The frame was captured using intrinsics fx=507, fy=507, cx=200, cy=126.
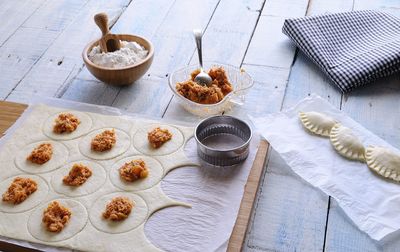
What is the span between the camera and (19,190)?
124cm

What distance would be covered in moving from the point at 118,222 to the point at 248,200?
313 millimetres

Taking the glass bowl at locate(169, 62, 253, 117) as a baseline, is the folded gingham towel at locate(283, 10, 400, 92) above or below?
below

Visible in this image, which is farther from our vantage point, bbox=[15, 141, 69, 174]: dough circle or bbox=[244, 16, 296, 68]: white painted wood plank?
bbox=[244, 16, 296, 68]: white painted wood plank

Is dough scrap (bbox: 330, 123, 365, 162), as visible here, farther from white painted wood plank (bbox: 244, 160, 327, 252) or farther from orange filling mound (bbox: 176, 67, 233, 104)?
orange filling mound (bbox: 176, 67, 233, 104)

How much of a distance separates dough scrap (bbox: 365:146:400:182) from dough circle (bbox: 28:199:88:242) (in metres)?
0.72

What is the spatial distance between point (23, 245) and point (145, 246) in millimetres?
275

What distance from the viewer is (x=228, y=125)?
138 centimetres

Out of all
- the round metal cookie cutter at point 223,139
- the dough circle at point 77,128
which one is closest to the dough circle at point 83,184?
the dough circle at point 77,128

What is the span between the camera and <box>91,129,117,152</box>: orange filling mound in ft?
4.48

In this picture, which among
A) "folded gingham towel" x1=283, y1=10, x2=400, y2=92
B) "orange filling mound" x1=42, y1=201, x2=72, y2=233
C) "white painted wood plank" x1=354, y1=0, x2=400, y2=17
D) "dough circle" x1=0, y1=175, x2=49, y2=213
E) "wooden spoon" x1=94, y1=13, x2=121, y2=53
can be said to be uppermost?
"wooden spoon" x1=94, y1=13, x2=121, y2=53

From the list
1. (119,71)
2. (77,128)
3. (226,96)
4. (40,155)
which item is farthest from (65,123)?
(226,96)

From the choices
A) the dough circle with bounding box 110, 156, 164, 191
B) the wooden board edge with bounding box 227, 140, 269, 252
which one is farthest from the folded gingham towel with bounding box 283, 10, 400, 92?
the dough circle with bounding box 110, 156, 164, 191

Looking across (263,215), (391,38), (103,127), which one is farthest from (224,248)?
(391,38)

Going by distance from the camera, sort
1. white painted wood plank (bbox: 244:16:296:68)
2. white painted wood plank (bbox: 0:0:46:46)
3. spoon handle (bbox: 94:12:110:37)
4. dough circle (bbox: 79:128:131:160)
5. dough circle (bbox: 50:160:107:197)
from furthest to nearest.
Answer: white painted wood plank (bbox: 0:0:46:46) → white painted wood plank (bbox: 244:16:296:68) → spoon handle (bbox: 94:12:110:37) → dough circle (bbox: 79:128:131:160) → dough circle (bbox: 50:160:107:197)
